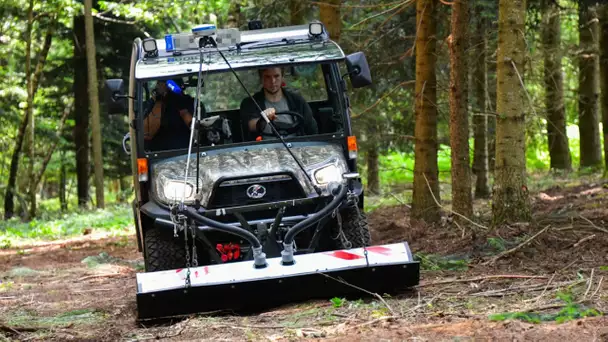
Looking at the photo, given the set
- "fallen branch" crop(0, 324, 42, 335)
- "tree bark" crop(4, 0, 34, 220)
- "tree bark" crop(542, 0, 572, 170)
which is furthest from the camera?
"tree bark" crop(4, 0, 34, 220)

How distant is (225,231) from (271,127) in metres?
1.38

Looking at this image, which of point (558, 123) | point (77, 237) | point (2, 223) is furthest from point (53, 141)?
point (558, 123)

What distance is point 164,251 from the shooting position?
311 inches

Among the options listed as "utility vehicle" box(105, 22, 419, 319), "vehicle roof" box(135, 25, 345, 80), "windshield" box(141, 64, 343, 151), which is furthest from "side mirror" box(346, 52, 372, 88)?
"windshield" box(141, 64, 343, 151)

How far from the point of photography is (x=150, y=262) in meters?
7.84

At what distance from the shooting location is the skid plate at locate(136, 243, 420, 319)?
671cm

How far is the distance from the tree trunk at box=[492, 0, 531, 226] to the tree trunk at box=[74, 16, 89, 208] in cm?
1970

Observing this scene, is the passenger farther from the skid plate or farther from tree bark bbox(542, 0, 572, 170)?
tree bark bbox(542, 0, 572, 170)

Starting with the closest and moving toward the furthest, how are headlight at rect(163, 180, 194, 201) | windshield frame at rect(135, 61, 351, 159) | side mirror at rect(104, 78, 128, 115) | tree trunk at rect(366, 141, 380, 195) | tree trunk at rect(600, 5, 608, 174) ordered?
headlight at rect(163, 180, 194, 201), side mirror at rect(104, 78, 128, 115), windshield frame at rect(135, 61, 351, 159), tree trunk at rect(600, 5, 608, 174), tree trunk at rect(366, 141, 380, 195)

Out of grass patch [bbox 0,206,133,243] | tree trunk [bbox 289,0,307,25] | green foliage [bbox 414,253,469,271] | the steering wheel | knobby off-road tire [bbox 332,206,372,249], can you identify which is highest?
tree trunk [bbox 289,0,307,25]

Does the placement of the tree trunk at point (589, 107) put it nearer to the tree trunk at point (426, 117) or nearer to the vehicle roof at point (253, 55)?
the tree trunk at point (426, 117)

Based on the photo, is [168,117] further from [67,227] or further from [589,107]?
[589,107]

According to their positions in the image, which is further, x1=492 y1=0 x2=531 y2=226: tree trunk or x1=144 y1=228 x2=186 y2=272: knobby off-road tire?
x1=492 y1=0 x2=531 y2=226: tree trunk

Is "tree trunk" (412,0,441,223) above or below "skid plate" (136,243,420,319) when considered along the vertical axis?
above
